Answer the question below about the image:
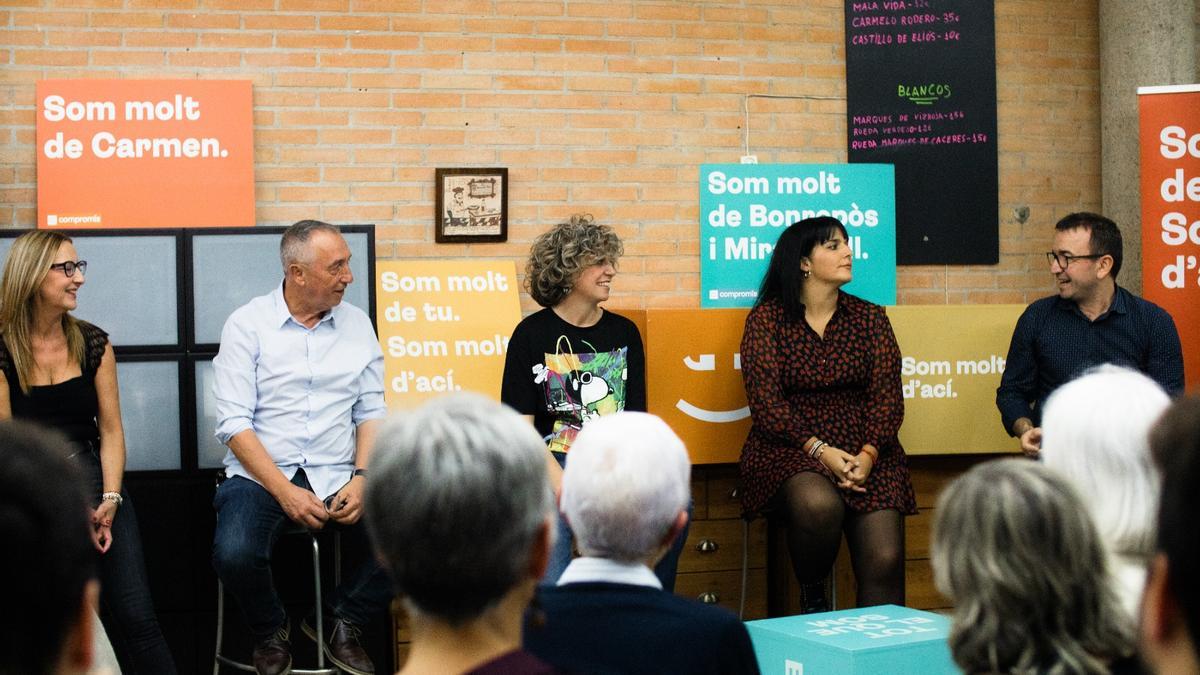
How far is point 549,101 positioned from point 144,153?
1.59 m

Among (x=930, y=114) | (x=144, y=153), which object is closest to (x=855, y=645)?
(x=930, y=114)

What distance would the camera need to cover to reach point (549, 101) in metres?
5.15

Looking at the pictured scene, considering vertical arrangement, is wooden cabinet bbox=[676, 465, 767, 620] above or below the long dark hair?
below

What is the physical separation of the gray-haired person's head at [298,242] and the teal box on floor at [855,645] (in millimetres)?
1850

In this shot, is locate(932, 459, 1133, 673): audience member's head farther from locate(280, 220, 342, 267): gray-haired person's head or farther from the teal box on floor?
locate(280, 220, 342, 267): gray-haired person's head

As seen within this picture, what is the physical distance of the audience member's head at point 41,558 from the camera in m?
1.00

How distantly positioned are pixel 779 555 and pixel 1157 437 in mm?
3939

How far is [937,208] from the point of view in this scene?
5.45 metres

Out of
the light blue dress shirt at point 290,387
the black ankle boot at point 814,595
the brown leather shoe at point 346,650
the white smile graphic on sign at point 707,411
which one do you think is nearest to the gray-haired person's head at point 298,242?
the light blue dress shirt at point 290,387

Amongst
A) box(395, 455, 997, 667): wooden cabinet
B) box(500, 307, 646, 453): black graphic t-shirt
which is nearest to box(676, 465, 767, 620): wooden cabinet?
box(395, 455, 997, 667): wooden cabinet

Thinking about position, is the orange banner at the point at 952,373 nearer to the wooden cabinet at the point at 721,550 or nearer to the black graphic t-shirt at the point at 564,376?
the wooden cabinet at the point at 721,550

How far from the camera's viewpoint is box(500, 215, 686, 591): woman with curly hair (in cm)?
424

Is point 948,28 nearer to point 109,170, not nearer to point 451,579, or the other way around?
point 109,170

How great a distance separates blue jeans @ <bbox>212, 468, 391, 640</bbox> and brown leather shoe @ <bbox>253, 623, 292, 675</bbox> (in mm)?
31
